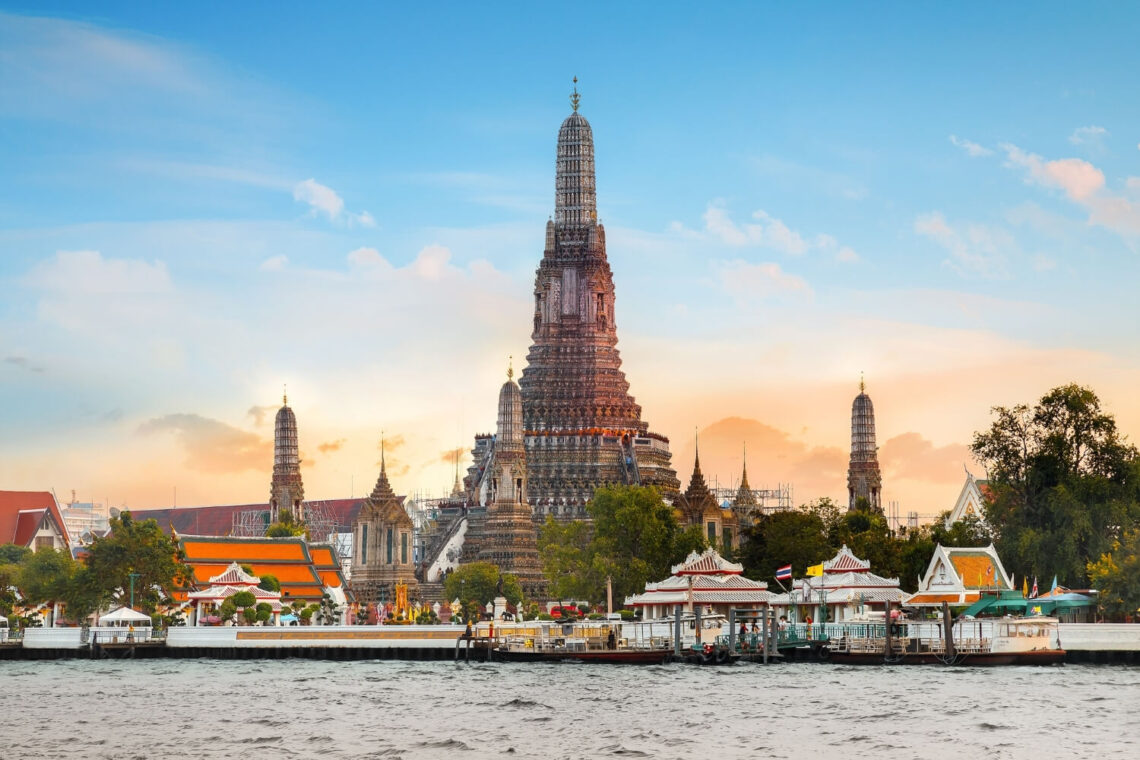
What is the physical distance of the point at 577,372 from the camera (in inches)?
5472

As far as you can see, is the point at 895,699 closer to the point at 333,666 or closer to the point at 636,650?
the point at 636,650

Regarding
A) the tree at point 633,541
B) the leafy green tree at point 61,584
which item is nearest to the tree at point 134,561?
the leafy green tree at point 61,584

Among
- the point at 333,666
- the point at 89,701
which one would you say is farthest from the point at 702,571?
the point at 89,701

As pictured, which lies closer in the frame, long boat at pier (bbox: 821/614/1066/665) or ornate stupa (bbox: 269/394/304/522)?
long boat at pier (bbox: 821/614/1066/665)

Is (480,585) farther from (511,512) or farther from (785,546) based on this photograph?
(785,546)

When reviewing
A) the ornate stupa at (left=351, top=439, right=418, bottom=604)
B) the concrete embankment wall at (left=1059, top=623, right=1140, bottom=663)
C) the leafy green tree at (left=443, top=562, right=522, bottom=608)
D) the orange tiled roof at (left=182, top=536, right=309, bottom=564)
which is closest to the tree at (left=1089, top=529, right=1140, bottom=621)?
the concrete embankment wall at (left=1059, top=623, right=1140, bottom=663)

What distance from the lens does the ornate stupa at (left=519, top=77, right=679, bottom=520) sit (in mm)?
135000

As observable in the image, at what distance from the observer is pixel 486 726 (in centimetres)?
5281

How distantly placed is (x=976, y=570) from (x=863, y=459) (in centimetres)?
6311

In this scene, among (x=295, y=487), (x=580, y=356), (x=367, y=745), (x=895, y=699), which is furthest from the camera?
(x=295, y=487)

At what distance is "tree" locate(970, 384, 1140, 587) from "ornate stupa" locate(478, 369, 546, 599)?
45589mm

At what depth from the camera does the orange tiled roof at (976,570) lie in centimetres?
7825

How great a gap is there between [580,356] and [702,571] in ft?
188

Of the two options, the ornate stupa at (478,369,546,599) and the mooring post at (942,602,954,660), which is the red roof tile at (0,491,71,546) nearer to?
the ornate stupa at (478,369,546,599)
